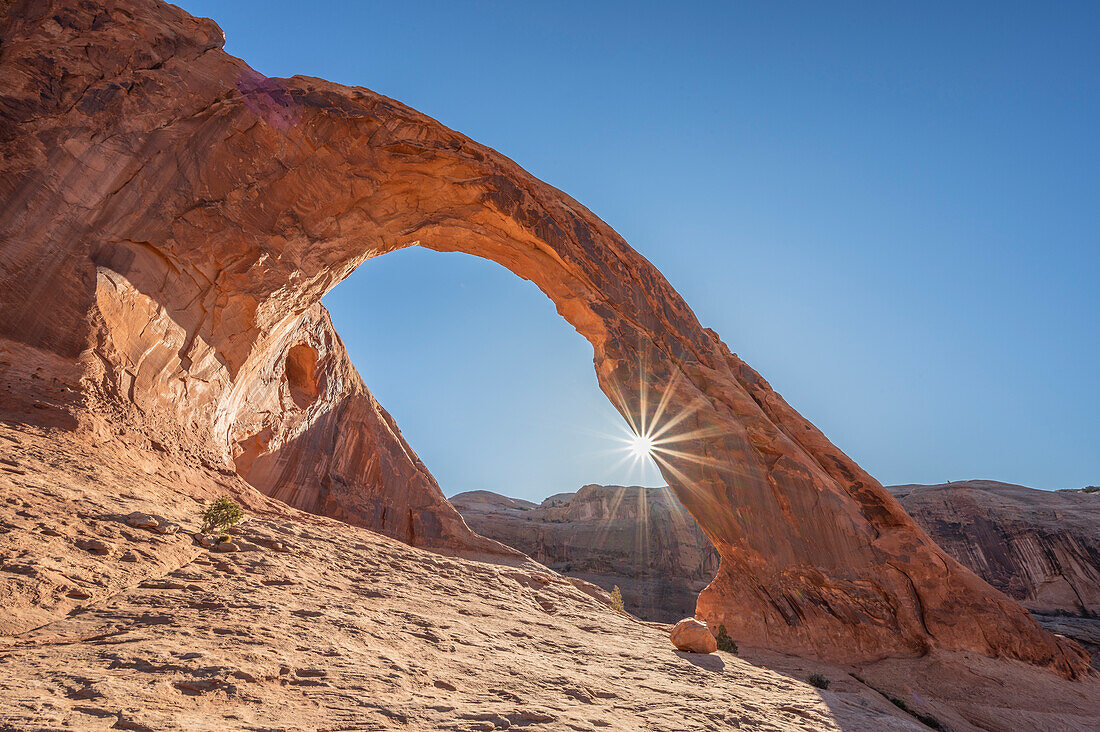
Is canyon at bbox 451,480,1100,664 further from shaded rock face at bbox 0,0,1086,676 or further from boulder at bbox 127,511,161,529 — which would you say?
boulder at bbox 127,511,161,529

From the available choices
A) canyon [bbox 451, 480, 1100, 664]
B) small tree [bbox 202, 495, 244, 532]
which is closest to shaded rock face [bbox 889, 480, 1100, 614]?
canyon [bbox 451, 480, 1100, 664]

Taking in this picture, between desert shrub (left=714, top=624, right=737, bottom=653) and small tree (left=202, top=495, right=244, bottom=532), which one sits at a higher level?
small tree (left=202, top=495, right=244, bottom=532)

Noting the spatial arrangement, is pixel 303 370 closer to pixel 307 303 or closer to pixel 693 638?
pixel 307 303

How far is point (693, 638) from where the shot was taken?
31.2 ft

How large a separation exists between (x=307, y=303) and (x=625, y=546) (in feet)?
123

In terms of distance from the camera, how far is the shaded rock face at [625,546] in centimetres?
4169

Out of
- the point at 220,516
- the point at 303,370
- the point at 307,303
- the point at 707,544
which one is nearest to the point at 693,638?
the point at 220,516

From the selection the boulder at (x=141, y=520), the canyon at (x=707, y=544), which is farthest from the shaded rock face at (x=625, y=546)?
the boulder at (x=141, y=520)

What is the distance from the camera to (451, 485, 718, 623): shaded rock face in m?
41.7

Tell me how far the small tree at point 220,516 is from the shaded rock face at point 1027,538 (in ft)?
110

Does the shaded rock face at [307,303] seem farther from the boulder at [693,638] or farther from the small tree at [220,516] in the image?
the boulder at [693,638]

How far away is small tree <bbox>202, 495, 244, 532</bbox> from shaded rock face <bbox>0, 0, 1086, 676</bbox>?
291cm

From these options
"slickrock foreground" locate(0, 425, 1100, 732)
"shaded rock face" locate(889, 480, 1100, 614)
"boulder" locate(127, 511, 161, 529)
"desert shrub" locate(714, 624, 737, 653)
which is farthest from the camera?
"shaded rock face" locate(889, 480, 1100, 614)

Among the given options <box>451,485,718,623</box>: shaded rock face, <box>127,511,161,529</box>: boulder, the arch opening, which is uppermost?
the arch opening
